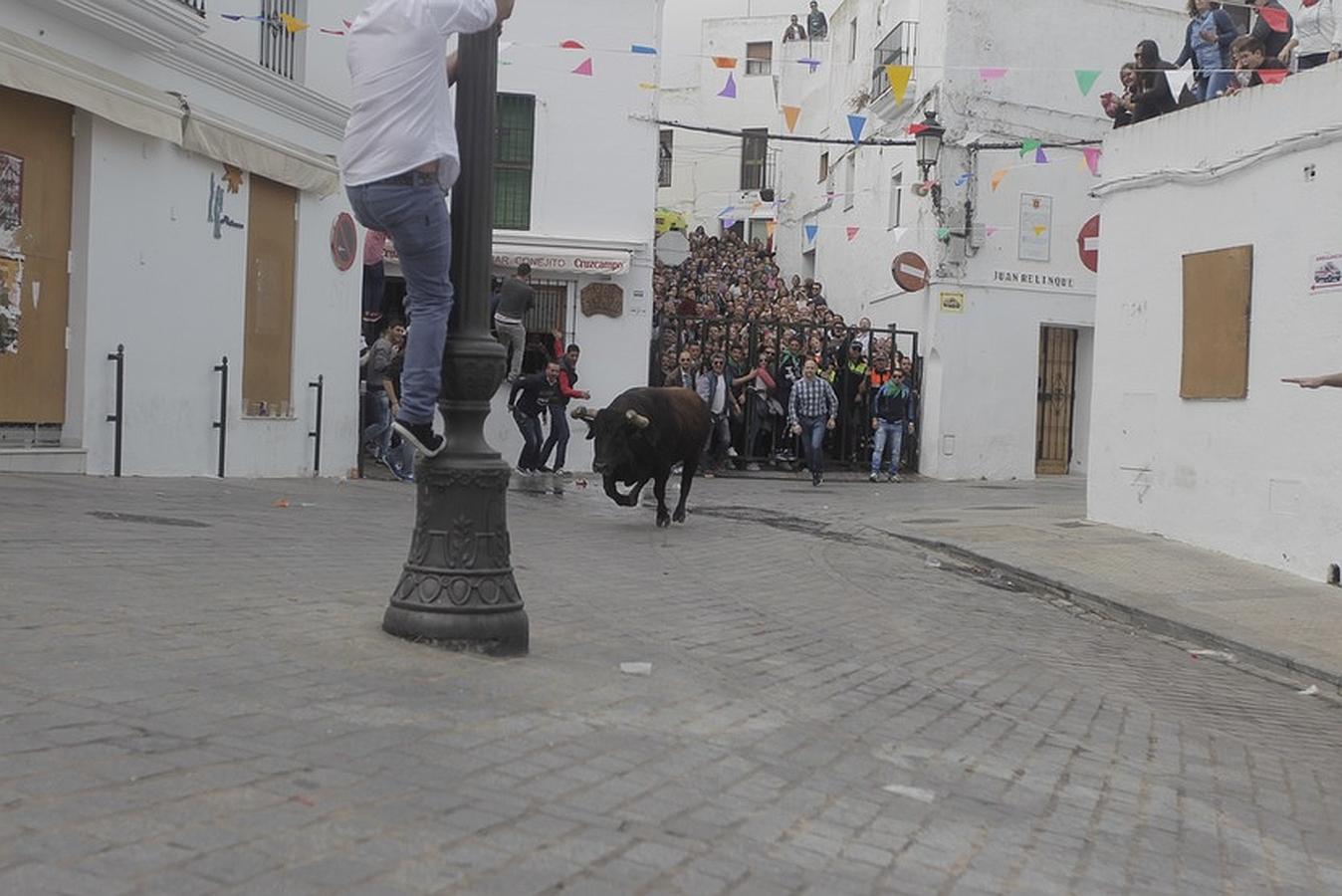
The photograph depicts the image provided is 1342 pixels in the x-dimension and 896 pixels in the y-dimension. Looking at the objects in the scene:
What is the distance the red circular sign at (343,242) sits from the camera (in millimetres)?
16406

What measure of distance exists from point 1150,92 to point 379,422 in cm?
929

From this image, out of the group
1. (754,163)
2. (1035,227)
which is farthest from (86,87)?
(754,163)

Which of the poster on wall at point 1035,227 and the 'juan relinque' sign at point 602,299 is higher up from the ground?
the poster on wall at point 1035,227

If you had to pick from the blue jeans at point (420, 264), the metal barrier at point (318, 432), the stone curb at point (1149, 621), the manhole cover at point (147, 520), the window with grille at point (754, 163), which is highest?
the window with grille at point (754, 163)

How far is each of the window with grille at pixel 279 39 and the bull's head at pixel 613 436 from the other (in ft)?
17.2

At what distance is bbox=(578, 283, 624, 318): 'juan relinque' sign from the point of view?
22.8 metres

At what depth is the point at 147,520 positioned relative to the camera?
333 inches

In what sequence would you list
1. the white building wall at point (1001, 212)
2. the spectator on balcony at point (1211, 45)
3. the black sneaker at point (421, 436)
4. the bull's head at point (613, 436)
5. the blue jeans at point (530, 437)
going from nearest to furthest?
1. the black sneaker at point (421, 436)
2. the bull's head at point (613, 436)
3. the spectator on balcony at point (1211, 45)
4. the blue jeans at point (530, 437)
5. the white building wall at point (1001, 212)

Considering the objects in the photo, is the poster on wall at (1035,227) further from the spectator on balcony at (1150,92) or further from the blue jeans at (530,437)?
the blue jeans at (530,437)

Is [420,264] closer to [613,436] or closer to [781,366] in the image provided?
[613,436]

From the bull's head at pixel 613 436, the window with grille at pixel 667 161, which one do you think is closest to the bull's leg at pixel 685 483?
the bull's head at pixel 613 436

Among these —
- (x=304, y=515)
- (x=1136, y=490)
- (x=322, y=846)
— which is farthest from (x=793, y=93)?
(x=322, y=846)

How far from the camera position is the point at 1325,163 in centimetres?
1200

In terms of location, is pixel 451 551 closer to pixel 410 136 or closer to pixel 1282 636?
pixel 410 136
